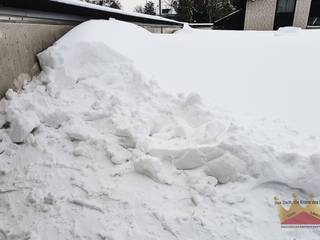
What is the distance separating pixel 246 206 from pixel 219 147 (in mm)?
477

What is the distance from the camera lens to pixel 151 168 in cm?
213

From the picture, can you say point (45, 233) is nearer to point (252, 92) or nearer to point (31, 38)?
point (31, 38)

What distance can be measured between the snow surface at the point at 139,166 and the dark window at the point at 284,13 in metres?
14.7

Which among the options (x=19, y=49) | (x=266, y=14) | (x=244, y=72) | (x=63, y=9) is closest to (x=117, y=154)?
(x=19, y=49)

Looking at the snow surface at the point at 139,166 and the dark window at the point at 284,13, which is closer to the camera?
the snow surface at the point at 139,166

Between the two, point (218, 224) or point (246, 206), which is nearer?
point (218, 224)

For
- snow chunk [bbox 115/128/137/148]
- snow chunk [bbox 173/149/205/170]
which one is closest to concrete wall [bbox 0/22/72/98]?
snow chunk [bbox 115/128/137/148]

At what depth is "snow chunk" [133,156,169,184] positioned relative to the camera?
213 centimetres

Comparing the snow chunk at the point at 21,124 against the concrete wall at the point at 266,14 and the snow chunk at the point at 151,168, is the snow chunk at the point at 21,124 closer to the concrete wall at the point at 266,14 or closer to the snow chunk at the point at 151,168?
the snow chunk at the point at 151,168

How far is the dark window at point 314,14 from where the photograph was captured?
1490 centimetres

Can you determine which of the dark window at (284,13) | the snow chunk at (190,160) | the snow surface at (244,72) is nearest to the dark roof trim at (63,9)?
the snow surface at (244,72)

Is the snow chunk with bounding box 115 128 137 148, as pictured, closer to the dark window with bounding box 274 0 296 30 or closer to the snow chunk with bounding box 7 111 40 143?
the snow chunk with bounding box 7 111 40 143

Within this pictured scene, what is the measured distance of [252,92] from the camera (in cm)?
345

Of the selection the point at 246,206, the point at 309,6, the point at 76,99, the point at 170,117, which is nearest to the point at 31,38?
the point at 76,99
